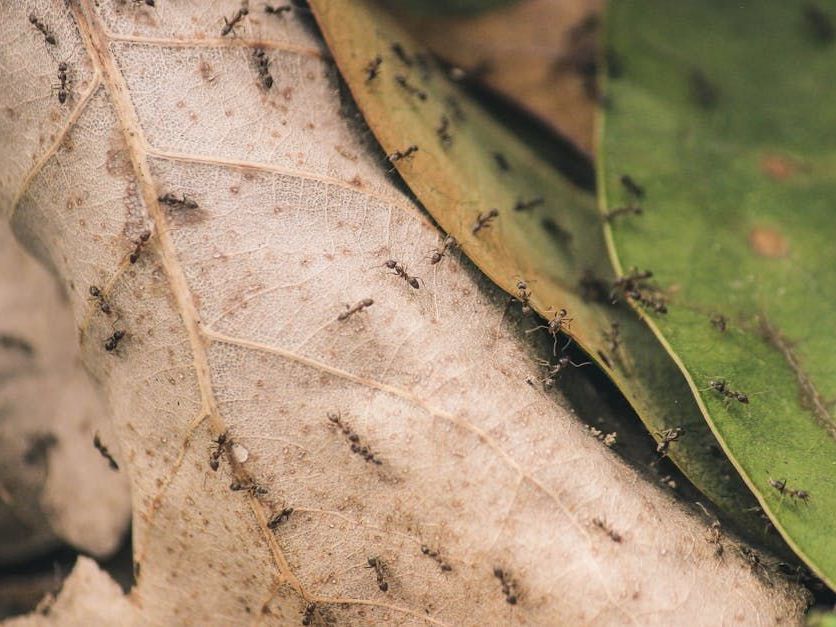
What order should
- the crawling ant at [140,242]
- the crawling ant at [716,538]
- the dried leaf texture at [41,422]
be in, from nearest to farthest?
the crawling ant at [140,242] < the crawling ant at [716,538] < the dried leaf texture at [41,422]

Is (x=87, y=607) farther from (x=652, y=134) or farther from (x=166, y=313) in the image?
(x=652, y=134)

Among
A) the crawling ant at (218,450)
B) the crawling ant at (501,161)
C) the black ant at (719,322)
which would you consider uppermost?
the crawling ant at (218,450)

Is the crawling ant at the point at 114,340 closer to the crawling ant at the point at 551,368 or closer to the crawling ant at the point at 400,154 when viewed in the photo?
the crawling ant at the point at 400,154

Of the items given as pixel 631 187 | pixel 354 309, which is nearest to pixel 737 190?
pixel 631 187

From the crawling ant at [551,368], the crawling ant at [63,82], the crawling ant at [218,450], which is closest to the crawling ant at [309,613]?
the crawling ant at [218,450]

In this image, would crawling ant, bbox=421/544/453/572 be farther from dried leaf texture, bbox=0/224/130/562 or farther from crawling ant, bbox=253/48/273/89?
crawling ant, bbox=253/48/273/89

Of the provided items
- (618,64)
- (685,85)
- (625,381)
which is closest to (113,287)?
(625,381)

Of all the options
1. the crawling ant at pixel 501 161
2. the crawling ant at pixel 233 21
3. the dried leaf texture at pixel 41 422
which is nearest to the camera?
the crawling ant at pixel 233 21
